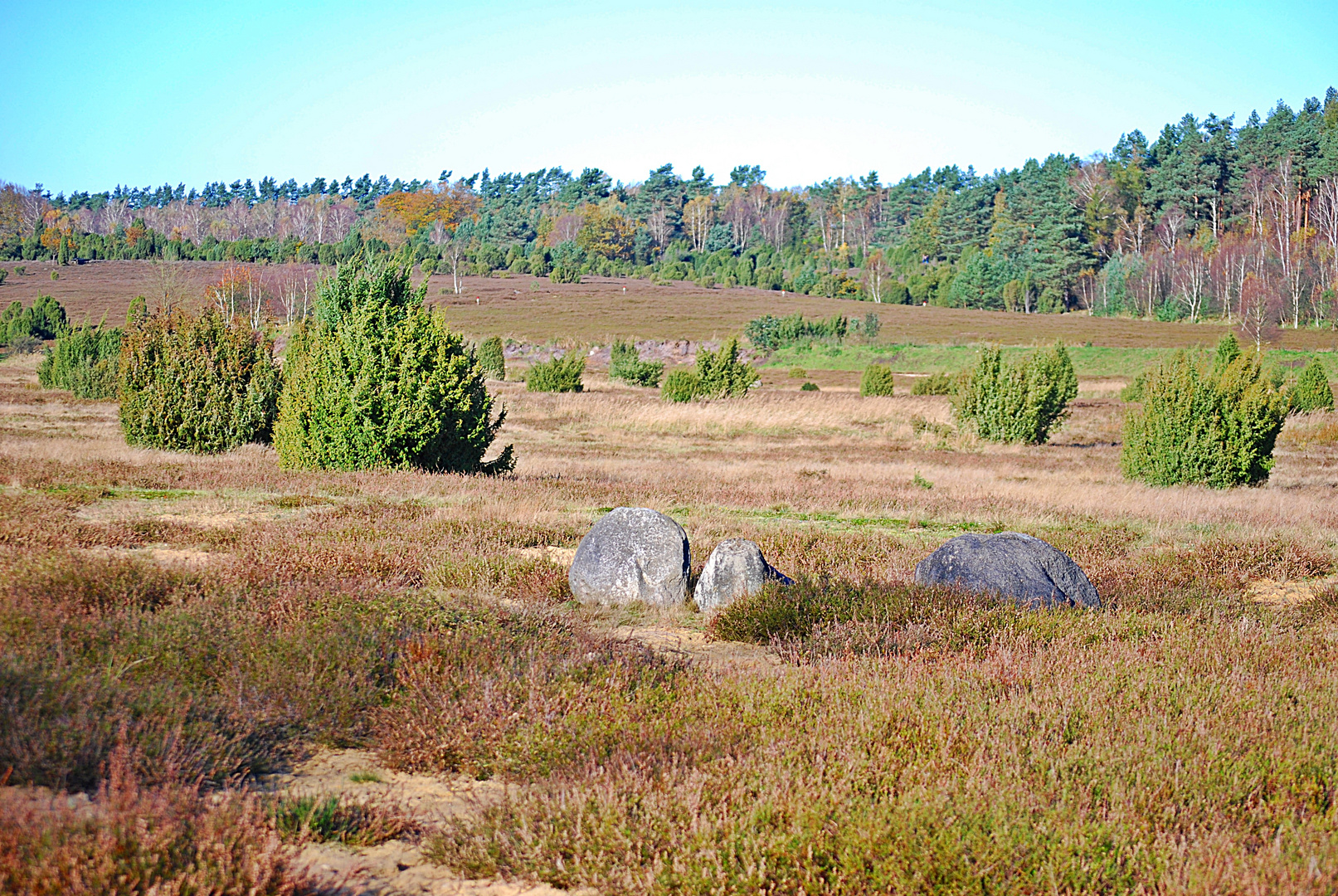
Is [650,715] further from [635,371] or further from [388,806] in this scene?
[635,371]

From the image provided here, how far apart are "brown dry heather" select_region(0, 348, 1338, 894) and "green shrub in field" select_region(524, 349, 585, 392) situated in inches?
1130

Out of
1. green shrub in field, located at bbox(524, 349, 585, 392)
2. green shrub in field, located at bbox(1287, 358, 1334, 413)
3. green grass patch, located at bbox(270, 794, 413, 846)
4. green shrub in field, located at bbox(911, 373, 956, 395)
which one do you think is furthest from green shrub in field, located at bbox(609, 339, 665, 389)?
green grass patch, located at bbox(270, 794, 413, 846)

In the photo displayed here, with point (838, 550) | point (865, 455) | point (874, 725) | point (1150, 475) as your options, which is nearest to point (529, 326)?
point (865, 455)

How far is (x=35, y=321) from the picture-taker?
193 ft

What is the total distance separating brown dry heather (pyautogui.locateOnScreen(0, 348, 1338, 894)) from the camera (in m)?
3.04

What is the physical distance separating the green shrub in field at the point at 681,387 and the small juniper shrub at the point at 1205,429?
18.5 metres

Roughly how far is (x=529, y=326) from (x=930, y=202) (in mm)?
65944

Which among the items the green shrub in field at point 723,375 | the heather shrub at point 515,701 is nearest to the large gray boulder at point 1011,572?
the heather shrub at point 515,701

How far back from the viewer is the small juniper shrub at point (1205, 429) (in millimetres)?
17359

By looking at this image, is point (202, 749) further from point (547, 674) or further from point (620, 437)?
point (620, 437)

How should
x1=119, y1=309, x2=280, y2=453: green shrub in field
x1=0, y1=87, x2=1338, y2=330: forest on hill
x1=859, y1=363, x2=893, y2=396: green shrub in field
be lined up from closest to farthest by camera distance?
x1=119, y1=309, x2=280, y2=453: green shrub in field < x1=859, y1=363, x2=893, y2=396: green shrub in field < x1=0, y1=87, x2=1338, y2=330: forest on hill

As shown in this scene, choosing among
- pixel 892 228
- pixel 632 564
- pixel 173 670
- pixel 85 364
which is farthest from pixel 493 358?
pixel 892 228

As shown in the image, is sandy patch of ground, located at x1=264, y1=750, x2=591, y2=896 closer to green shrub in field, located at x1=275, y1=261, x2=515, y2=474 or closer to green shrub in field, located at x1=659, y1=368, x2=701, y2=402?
green shrub in field, located at x1=275, y1=261, x2=515, y2=474

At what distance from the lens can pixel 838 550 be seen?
918cm
